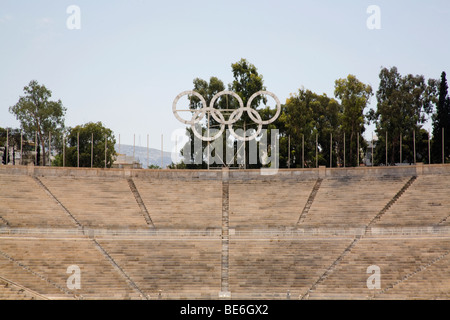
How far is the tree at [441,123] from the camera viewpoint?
219 ft

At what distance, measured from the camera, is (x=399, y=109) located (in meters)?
70.2

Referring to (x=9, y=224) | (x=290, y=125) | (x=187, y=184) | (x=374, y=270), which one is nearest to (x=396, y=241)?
(x=374, y=270)

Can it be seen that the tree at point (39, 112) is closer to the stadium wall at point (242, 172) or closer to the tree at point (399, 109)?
the stadium wall at point (242, 172)

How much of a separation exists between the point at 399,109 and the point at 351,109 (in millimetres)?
7115

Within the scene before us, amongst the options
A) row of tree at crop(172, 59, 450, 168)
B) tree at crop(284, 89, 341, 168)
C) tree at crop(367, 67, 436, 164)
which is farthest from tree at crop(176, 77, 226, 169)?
tree at crop(367, 67, 436, 164)

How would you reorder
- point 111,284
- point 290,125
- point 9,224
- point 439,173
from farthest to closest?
point 290,125
point 439,173
point 9,224
point 111,284

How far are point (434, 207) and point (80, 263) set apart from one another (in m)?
25.7

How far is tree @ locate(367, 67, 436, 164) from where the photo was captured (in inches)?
2741

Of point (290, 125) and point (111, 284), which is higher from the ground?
point (290, 125)

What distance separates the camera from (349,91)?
70312 mm

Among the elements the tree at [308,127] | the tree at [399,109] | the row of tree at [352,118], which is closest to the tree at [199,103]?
the row of tree at [352,118]

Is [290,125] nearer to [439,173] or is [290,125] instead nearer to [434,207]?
[439,173]

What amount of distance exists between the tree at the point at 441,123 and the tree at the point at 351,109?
28.6 ft

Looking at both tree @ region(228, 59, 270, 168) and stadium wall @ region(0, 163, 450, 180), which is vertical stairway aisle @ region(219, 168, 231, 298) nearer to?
stadium wall @ region(0, 163, 450, 180)
